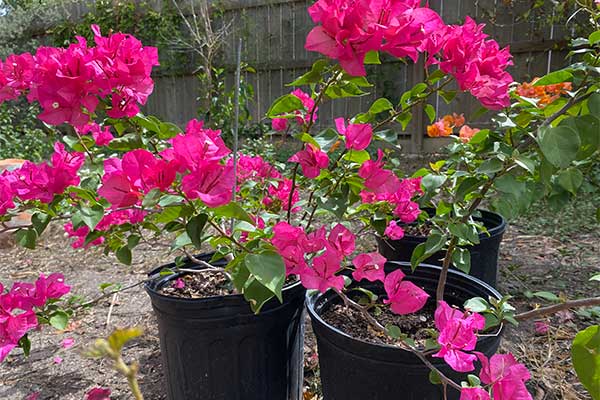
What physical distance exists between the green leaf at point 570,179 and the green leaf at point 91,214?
75 centimetres

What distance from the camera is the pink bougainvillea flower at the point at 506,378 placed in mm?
580

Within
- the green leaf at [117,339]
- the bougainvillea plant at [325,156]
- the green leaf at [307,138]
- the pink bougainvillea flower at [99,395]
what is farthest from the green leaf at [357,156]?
the green leaf at [117,339]

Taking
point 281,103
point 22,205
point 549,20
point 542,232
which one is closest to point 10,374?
point 22,205

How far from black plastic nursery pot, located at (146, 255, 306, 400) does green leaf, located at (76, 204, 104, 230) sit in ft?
1.15

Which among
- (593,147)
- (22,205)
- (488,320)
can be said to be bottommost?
(488,320)

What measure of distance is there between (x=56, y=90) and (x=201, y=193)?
33 centimetres

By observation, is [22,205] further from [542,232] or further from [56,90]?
[542,232]

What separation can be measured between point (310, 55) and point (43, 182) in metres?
4.16

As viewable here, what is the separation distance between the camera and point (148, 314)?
1813 millimetres

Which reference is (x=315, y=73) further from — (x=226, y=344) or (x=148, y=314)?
(x=148, y=314)

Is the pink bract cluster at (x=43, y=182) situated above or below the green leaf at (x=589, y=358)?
above

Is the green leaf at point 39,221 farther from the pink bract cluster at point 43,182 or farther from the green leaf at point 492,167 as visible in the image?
the green leaf at point 492,167

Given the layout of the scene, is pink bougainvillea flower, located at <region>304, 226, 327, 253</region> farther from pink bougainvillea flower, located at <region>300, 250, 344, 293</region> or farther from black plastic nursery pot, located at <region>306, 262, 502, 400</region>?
black plastic nursery pot, located at <region>306, 262, 502, 400</region>

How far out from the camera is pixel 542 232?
2.55 m
